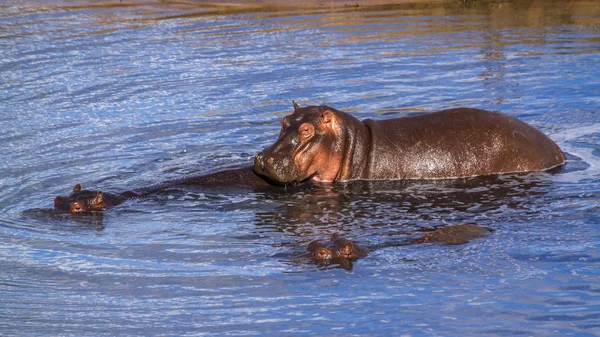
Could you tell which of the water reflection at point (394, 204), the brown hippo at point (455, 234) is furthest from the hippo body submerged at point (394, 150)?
the brown hippo at point (455, 234)

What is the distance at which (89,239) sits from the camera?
7855 millimetres

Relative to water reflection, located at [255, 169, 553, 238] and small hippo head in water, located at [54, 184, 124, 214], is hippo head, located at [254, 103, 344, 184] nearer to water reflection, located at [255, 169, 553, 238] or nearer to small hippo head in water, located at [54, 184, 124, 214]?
water reflection, located at [255, 169, 553, 238]

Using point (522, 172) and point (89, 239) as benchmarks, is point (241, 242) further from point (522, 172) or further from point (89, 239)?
point (522, 172)

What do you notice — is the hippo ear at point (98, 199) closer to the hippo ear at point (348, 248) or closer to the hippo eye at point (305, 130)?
the hippo eye at point (305, 130)

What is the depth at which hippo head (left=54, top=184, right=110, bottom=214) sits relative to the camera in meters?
8.59

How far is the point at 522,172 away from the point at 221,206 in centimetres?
276

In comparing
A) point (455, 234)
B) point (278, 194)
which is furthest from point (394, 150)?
point (455, 234)

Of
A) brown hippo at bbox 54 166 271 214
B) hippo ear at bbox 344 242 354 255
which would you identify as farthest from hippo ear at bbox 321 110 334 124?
hippo ear at bbox 344 242 354 255

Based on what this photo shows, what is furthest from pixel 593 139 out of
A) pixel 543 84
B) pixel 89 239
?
pixel 89 239

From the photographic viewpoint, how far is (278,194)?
920cm

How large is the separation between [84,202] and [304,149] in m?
2.00

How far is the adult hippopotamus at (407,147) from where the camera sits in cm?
923

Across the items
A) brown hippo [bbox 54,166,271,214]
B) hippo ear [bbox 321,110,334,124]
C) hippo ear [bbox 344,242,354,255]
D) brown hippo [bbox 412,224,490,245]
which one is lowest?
brown hippo [bbox 412,224,490,245]

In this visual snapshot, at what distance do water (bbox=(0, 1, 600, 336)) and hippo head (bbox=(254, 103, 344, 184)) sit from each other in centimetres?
21
